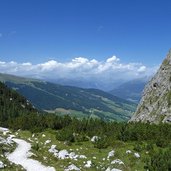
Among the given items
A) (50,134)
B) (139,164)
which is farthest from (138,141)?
(50,134)

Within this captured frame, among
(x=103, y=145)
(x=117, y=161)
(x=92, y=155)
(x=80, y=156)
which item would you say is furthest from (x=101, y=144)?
(x=117, y=161)

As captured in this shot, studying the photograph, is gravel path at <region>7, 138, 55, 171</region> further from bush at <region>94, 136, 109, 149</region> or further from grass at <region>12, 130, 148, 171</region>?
bush at <region>94, 136, 109, 149</region>

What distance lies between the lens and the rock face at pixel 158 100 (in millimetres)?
59838

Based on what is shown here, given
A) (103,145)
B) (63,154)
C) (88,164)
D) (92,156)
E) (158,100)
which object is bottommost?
(63,154)

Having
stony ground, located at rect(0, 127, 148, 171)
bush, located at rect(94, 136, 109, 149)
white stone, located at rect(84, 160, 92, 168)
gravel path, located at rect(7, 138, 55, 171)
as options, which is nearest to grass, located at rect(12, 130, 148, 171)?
stony ground, located at rect(0, 127, 148, 171)

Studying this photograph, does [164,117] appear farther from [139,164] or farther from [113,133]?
[139,164]

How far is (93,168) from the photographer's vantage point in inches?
1197

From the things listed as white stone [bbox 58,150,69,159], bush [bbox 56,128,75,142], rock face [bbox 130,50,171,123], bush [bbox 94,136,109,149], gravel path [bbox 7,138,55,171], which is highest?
rock face [bbox 130,50,171,123]

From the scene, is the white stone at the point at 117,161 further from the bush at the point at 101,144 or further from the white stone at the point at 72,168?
the bush at the point at 101,144

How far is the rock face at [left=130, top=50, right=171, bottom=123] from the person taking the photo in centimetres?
5984

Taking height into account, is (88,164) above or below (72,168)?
above

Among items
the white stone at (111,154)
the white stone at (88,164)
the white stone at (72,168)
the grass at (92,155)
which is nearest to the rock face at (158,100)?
the grass at (92,155)

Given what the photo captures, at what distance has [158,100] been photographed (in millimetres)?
65938

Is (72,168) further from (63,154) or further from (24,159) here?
(24,159)
